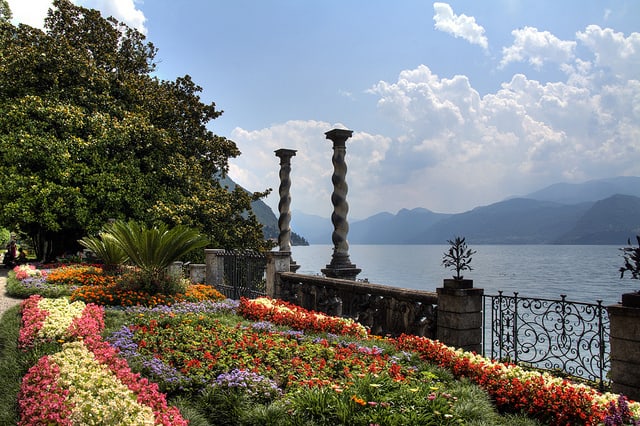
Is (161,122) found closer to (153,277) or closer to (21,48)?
(21,48)

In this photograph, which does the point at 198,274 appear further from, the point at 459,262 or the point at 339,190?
the point at 459,262

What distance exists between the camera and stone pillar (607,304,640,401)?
6492mm

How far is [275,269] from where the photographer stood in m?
14.1

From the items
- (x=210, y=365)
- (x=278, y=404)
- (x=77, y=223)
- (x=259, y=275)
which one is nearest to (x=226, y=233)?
(x=77, y=223)

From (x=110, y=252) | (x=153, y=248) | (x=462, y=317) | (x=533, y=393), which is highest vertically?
(x=153, y=248)

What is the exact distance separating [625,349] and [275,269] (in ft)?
30.5

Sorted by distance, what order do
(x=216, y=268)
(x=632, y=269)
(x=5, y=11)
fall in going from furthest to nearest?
(x=5, y=11) < (x=216, y=268) < (x=632, y=269)

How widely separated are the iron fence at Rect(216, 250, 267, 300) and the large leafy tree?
709 cm

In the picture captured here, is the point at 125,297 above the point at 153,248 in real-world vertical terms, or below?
below

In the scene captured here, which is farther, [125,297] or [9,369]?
[125,297]

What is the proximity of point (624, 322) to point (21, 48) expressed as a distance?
26265 mm

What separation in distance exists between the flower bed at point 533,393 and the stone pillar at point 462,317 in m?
1.26

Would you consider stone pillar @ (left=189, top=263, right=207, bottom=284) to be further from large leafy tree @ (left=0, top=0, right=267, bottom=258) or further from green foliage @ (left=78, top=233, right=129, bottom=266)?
large leafy tree @ (left=0, top=0, right=267, bottom=258)

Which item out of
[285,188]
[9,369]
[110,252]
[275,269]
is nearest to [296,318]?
[275,269]
